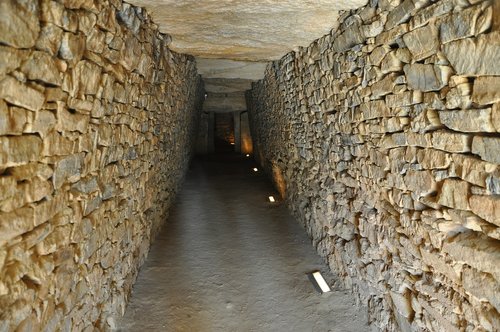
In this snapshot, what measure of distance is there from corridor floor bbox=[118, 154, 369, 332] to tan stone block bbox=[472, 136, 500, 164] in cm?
217

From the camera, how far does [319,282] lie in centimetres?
363

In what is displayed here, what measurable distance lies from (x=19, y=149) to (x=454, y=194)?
2.25 meters

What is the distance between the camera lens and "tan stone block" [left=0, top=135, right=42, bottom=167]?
131cm

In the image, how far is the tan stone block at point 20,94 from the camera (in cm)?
130

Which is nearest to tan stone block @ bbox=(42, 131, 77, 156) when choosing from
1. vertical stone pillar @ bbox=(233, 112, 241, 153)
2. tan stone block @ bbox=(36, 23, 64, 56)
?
tan stone block @ bbox=(36, 23, 64, 56)

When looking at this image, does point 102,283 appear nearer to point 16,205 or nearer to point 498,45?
point 16,205

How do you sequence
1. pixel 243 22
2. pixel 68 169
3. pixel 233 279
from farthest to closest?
pixel 233 279
pixel 243 22
pixel 68 169

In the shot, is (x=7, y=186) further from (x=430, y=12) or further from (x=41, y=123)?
(x=430, y=12)

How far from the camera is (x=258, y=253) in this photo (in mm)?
4387

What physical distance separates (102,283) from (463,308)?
2569 mm

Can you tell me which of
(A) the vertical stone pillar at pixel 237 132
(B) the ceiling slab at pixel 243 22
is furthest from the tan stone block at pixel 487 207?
(A) the vertical stone pillar at pixel 237 132

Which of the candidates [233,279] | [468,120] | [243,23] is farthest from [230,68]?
[468,120]

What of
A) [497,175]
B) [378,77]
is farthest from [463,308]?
[378,77]

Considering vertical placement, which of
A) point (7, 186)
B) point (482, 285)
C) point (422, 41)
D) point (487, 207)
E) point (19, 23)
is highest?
point (422, 41)
